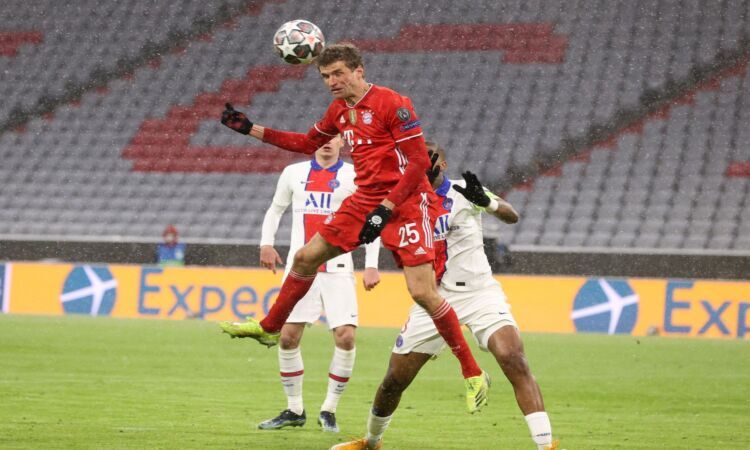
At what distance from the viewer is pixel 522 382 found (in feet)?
21.7

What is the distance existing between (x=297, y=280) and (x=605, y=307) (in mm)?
11195

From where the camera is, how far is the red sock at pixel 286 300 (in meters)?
7.37

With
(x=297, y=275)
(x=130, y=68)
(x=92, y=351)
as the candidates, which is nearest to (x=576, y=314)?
(x=92, y=351)

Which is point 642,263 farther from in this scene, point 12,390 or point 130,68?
point 130,68

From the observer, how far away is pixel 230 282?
63.1ft

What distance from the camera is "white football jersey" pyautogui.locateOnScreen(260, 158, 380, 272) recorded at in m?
9.20

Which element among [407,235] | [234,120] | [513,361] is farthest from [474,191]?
[234,120]

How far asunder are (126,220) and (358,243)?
19135 millimetres

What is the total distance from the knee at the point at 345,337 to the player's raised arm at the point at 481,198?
2.36 m

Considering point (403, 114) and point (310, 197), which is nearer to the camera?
point (403, 114)

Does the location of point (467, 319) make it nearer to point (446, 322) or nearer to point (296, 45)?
point (446, 322)

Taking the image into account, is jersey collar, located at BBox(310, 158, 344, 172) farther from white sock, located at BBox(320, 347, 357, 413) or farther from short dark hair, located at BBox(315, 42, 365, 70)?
short dark hair, located at BBox(315, 42, 365, 70)

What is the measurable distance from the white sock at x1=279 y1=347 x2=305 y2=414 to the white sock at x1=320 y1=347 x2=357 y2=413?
0.18 metres

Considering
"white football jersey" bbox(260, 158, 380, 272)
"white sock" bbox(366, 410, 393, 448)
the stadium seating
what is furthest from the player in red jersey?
the stadium seating
